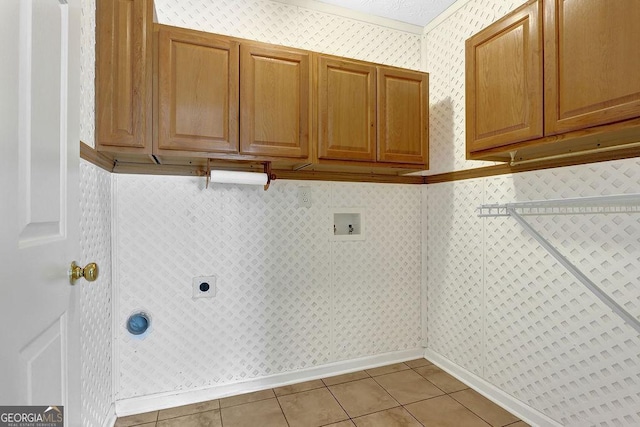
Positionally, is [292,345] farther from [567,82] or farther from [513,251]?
[567,82]

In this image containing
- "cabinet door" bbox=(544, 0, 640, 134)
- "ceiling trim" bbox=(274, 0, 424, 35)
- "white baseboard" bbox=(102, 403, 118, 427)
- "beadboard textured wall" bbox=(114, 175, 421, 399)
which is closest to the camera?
"cabinet door" bbox=(544, 0, 640, 134)

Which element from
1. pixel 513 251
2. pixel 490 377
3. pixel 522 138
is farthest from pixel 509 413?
pixel 522 138

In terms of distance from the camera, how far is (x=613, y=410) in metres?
1.44

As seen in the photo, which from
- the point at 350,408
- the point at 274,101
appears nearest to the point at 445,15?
the point at 274,101

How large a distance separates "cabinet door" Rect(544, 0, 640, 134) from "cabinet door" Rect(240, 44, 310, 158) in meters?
1.21

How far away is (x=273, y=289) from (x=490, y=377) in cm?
154

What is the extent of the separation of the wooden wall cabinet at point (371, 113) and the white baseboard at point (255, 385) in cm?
152

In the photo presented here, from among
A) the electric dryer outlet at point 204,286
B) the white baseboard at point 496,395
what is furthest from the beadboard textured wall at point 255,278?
the white baseboard at point 496,395

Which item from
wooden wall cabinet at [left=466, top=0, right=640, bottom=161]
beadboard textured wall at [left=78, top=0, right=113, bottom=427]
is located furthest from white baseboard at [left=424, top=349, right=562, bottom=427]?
beadboard textured wall at [left=78, top=0, right=113, bottom=427]

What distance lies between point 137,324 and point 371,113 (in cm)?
194

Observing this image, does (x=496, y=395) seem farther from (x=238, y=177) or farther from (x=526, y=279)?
(x=238, y=177)

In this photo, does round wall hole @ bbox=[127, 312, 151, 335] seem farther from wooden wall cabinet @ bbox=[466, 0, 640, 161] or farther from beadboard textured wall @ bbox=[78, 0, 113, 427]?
wooden wall cabinet @ bbox=[466, 0, 640, 161]

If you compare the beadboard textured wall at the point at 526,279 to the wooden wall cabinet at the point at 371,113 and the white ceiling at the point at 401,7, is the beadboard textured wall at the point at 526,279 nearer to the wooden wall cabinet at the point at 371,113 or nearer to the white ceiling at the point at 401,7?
the white ceiling at the point at 401,7

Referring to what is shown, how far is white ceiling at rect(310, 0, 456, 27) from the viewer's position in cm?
229
